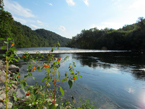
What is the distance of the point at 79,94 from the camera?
3760mm

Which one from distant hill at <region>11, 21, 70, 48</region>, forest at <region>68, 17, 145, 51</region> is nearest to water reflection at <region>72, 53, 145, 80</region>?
distant hill at <region>11, 21, 70, 48</region>

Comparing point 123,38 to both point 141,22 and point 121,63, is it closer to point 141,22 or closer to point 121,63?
point 141,22

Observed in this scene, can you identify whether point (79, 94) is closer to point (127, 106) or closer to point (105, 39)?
point (127, 106)

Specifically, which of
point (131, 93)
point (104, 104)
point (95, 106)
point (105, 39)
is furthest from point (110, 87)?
point (105, 39)

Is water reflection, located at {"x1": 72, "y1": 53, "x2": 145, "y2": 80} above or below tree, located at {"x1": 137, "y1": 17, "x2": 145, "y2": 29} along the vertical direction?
below

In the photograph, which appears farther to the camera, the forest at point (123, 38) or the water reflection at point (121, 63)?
the forest at point (123, 38)

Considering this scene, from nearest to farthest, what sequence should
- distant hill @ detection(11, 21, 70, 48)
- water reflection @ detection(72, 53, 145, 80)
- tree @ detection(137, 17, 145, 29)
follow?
1. water reflection @ detection(72, 53, 145, 80)
2. tree @ detection(137, 17, 145, 29)
3. distant hill @ detection(11, 21, 70, 48)

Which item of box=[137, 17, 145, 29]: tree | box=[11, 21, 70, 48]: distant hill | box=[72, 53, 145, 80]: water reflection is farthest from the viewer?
box=[11, 21, 70, 48]: distant hill

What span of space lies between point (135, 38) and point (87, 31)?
4197cm

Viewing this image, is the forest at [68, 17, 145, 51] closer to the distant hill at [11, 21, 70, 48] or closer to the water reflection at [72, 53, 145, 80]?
the water reflection at [72, 53, 145, 80]

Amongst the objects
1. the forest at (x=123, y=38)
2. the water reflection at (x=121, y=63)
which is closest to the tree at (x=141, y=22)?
the forest at (x=123, y=38)

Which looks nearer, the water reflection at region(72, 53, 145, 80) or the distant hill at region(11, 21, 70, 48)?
the water reflection at region(72, 53, 145, 80)

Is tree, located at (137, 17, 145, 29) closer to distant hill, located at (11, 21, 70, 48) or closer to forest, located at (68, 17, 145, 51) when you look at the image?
forest, located at (68, 17, 145, 51)

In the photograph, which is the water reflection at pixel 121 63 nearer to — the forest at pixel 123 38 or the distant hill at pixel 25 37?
the distant hill at pixel 25 37
